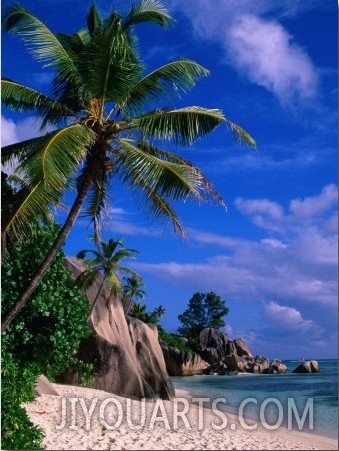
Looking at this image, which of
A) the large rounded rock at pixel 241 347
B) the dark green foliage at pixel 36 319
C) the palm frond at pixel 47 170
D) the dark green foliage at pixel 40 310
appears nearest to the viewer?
the palm frond at pixel 47 170

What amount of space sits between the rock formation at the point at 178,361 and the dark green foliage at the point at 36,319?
36.5 m

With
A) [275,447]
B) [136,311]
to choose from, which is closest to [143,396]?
[275,447]

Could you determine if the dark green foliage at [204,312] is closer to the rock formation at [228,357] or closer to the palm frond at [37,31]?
the rock formation at [228,357]

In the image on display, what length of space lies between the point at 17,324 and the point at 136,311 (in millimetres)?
36279

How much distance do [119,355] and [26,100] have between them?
470 inches

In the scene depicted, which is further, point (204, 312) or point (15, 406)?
point (204, 312)

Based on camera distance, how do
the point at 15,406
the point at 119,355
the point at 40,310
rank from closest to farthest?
1. the point at 15,406
2. the point at 40,310
3. the point at 119,355

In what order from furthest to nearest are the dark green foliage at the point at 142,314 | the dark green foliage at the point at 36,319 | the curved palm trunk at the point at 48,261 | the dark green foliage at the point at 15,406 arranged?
the dark green foliage at the point at 142,314 → the dark green foliage at the point at 36,319 → the curved palm trunk at the point at 48,261 → the dark green foliage at the point at 15,406

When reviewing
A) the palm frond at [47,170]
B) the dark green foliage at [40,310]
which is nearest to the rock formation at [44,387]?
the dark green foliage at [40,310]

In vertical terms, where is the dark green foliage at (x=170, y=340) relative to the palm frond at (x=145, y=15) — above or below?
below

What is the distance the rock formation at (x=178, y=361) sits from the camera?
46625 millimetres

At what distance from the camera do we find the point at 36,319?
34.0 feet

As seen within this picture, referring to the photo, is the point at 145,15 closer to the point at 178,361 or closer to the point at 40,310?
the point at 40,310

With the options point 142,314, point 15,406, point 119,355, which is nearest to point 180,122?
point 15,406
